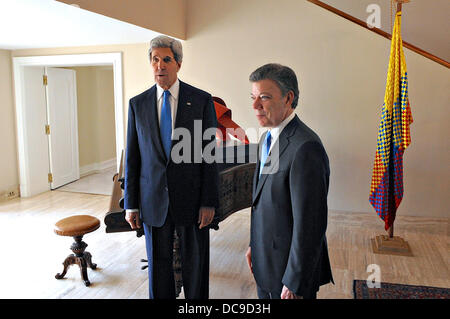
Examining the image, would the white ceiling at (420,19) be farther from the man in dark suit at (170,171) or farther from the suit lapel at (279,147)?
the suit lapel at (279,147)

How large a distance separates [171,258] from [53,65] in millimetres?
4828

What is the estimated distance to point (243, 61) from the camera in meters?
5.13

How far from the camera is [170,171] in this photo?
213cm

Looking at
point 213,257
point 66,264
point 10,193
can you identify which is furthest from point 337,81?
point 10,193

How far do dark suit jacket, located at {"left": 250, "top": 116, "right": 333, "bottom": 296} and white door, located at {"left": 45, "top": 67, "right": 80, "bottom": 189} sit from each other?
19.1ft

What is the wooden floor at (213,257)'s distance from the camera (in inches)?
128

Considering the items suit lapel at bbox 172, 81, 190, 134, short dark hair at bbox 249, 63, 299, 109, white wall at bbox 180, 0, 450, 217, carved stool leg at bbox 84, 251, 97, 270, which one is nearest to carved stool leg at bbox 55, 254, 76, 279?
carved stool leg at bbox 84, 251, 97, 270

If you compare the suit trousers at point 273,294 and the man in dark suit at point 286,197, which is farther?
the suit trousers at point 273,294

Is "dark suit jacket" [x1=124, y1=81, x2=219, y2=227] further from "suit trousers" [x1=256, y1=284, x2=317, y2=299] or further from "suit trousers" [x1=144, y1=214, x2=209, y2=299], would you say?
"suit trousers" [x1=256, y1=284, x2=317, y2=299]

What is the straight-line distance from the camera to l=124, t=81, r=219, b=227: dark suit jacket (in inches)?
84.2

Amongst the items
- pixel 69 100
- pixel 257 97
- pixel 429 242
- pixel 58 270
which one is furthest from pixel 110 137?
pixel 257 97

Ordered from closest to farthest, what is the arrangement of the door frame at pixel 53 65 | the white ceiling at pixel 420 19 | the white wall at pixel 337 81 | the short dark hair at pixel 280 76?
the short dark hair at pixel 280 76
the white ceiling at pixel 420 19
the white wall at pixel 337 81
the door frame at pixel 53 65

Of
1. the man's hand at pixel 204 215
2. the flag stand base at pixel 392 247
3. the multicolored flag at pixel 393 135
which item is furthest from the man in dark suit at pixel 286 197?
the flag stand base at pixel 392 247

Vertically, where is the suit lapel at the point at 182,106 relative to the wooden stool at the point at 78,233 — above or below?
above
